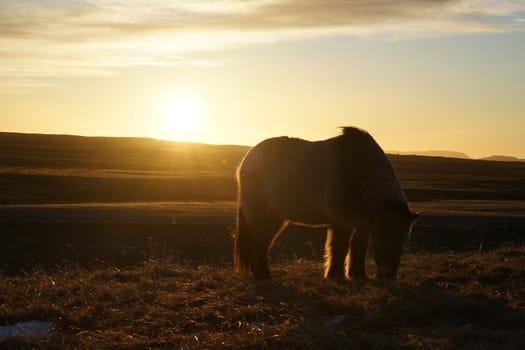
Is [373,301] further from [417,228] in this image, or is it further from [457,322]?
[417,228]

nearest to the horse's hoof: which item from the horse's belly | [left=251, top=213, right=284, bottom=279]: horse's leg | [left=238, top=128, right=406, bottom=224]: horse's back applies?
[left=238, top=128, right=406, bottom=224]: horse's back

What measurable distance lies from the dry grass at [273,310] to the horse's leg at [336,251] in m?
0.32

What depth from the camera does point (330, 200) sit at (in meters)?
11.0

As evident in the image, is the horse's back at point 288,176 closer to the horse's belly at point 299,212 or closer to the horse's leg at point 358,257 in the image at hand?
the horse's belly at point 299,212

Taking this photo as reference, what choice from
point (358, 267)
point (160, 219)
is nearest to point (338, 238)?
point (358, 267)

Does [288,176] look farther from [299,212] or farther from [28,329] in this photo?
[28,329]

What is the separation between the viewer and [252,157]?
12.5 m

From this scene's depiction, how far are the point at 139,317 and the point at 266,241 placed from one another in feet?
14.9

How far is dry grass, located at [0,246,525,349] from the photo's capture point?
6.76m

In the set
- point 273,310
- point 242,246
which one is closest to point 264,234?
point 242,246

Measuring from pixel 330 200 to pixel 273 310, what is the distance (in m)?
3.17

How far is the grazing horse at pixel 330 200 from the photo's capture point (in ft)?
33.4

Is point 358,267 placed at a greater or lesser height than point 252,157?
lesser

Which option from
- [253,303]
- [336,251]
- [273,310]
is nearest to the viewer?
[273,310]
